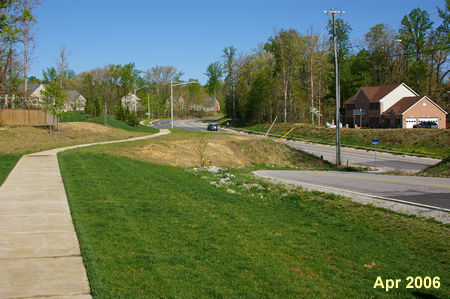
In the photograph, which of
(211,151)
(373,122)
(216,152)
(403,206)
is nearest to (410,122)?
(373,122)

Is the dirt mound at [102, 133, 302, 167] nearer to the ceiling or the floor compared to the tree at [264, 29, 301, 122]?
nearer to the floor

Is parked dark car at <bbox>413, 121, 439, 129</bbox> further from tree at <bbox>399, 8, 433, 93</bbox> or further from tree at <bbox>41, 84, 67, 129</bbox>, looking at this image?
tree at <bbox>41, 84, 67, 129</bbox>

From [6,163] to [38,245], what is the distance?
12489 millimetres

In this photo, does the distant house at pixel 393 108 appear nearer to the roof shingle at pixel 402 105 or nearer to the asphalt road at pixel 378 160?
the roof shingle at pixel 402 105

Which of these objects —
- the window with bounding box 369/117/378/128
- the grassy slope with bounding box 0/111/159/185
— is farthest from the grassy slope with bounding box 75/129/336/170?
the window with bounding box 369/117/378/128

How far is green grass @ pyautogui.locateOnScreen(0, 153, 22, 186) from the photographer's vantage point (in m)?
14.7

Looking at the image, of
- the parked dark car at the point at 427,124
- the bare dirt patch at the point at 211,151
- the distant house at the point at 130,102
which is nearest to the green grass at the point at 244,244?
the bare dirt patch at the point at 211,151

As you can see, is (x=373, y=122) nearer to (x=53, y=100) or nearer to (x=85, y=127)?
(x=85, y=127)

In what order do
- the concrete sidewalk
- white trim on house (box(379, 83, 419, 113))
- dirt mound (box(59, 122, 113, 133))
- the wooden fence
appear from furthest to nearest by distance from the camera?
1. white trim on house (box(379, 83, 419, 113))
2. dirt mound (box(59, 122, 113, 133))
3. the wooden fence
4. the concrete sidewalk

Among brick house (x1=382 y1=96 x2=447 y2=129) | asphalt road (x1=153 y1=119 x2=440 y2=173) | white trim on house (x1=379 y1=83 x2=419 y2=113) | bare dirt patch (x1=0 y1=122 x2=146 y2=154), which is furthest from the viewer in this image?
white trim on house (x1=379 y1=83 x2=419 y2=113)

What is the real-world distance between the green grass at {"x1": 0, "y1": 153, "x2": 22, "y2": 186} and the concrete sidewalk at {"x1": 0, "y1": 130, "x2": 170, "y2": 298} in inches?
75.2

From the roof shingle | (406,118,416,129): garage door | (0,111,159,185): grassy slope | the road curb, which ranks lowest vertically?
the road curb

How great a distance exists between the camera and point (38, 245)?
7.16 metres

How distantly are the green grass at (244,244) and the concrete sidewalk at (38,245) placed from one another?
25cm
